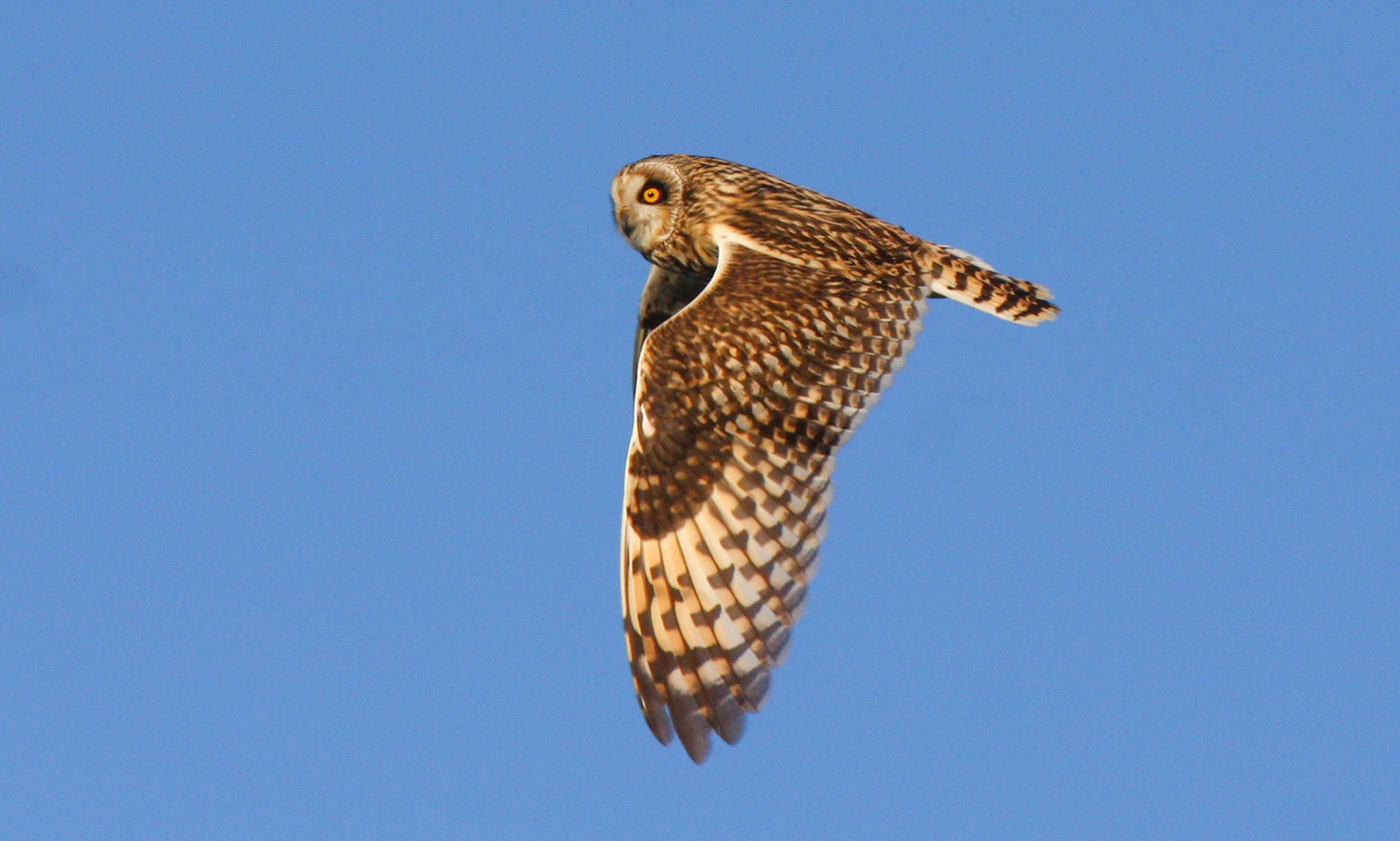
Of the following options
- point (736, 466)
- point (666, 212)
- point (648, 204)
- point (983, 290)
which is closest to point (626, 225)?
point (648, 204)

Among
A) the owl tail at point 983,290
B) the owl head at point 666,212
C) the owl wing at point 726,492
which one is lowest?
the owl wing at point 726,492

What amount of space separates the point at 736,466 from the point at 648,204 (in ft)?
7.30

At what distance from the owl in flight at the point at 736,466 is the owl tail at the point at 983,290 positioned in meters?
0.50

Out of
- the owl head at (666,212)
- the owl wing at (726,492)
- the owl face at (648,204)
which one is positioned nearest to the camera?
the owl wing at (726,492)

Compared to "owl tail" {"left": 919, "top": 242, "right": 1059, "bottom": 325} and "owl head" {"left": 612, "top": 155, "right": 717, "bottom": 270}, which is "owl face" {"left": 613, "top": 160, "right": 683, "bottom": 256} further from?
"owl tail" {"left": 919, "top": 242, "right": 1059, "bottom": 325}

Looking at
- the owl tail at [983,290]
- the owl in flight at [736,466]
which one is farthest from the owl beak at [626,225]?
the owl tail at [983,290]

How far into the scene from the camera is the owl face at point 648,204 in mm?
9703

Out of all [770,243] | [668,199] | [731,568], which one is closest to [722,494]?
[731,568]

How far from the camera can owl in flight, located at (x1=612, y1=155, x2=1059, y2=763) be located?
789cm

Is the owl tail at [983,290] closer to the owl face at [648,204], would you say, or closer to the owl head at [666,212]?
the owl head at [666,212]

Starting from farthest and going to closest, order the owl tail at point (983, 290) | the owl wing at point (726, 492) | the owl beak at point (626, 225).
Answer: the owl beak at point (626, 225)
the owl tail at point (983, 290)
the owl wing at point (726, 492)

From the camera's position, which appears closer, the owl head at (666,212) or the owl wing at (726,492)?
the owl wing at (726,492)

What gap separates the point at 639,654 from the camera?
315 inches

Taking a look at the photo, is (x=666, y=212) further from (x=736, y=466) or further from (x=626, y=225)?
(x=736, y=466)
